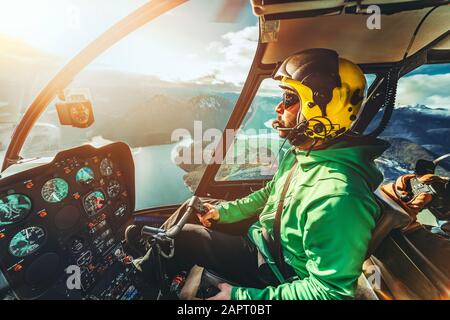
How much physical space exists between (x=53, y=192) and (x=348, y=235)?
67.4 inches

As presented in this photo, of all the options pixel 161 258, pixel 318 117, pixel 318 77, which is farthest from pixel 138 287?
pixel 318 77

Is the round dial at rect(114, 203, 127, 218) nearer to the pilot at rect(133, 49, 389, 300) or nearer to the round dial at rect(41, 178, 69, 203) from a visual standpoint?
the round dial at rect(41, 178, 69, 203)

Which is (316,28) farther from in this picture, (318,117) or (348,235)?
(348,235)

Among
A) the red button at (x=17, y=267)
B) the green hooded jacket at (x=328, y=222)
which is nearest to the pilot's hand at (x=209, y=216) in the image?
the green hooded jacket at (x=328, y=222)

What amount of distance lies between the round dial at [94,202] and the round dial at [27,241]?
0.98 ft

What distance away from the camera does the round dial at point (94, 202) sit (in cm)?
159

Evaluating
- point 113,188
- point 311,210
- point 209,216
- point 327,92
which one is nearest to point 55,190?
point 113,188

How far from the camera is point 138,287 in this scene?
132cm

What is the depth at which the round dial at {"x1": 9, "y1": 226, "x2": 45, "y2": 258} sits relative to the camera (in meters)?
1.19

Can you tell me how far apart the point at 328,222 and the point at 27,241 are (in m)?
1.63

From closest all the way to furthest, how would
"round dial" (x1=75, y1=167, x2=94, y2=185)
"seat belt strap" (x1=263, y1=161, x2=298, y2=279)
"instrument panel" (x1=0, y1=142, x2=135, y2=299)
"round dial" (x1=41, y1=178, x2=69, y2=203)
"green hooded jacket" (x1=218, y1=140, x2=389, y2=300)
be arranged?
"green hooded jacket" (x1=218, y1=140, x2=389, y2=300), "seat belt strap" (x1=263, y1=161, x2=298, y2=279), "instrument panel" (x1=0, y1=142, x2=135, y2=299), "round dial" (x1=41, y1=178, x2=69, y2=203), "round dial" (x1=75, y1=167, x2=94, y2=185)

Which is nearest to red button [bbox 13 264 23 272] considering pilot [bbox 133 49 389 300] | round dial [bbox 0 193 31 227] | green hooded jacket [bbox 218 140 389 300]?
round dial [bbox 0 193 31 227]

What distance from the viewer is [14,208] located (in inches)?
47.8

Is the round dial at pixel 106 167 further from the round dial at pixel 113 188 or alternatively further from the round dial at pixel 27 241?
the round dial at pixel 27 241
